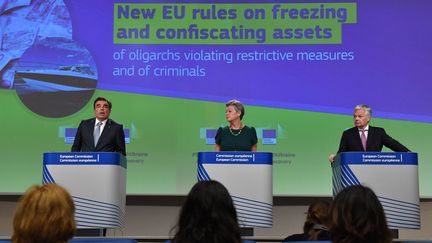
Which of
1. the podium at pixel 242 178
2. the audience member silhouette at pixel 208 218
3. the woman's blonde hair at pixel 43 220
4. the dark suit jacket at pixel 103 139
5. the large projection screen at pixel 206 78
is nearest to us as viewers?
the woman's blonde hair at pixel 43 220

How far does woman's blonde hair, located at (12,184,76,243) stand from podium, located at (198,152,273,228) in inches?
118

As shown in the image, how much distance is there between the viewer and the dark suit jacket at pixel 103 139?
5.97 meters

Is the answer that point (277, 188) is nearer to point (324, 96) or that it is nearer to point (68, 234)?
point (324, 96)

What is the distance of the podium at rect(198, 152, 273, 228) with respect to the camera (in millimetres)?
5551

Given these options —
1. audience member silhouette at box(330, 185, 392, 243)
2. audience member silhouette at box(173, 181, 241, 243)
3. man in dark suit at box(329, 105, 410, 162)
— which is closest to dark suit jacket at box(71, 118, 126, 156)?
man in dark suit at box(329, 105, 410, 162)

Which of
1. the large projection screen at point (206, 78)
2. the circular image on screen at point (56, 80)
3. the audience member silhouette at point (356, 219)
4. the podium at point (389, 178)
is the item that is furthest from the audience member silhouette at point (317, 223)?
the circular image on screen at point (56, 80)

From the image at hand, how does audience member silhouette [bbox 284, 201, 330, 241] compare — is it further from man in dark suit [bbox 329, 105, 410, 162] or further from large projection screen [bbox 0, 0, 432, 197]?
large projection screen [bbox 0, 0, 432, 197]

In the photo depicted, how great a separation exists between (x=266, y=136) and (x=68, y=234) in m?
5.01

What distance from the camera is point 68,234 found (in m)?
A: 2.59

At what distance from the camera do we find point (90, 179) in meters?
5.49

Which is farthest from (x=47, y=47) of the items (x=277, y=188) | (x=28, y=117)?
(x=277, y=188)

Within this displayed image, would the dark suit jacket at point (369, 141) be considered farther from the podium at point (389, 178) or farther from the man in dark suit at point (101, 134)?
the man in dark suit at point (101, 134)

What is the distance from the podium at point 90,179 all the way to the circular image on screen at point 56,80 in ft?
7.01

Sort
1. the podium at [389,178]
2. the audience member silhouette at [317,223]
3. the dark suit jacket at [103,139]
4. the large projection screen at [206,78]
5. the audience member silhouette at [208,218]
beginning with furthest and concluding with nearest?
the large projection screen at [206,78], the dark suit jacket at [103,139], the podium at [389,178], the audience member silhouette at [317,223], the audience member silhouette at [208,218]
